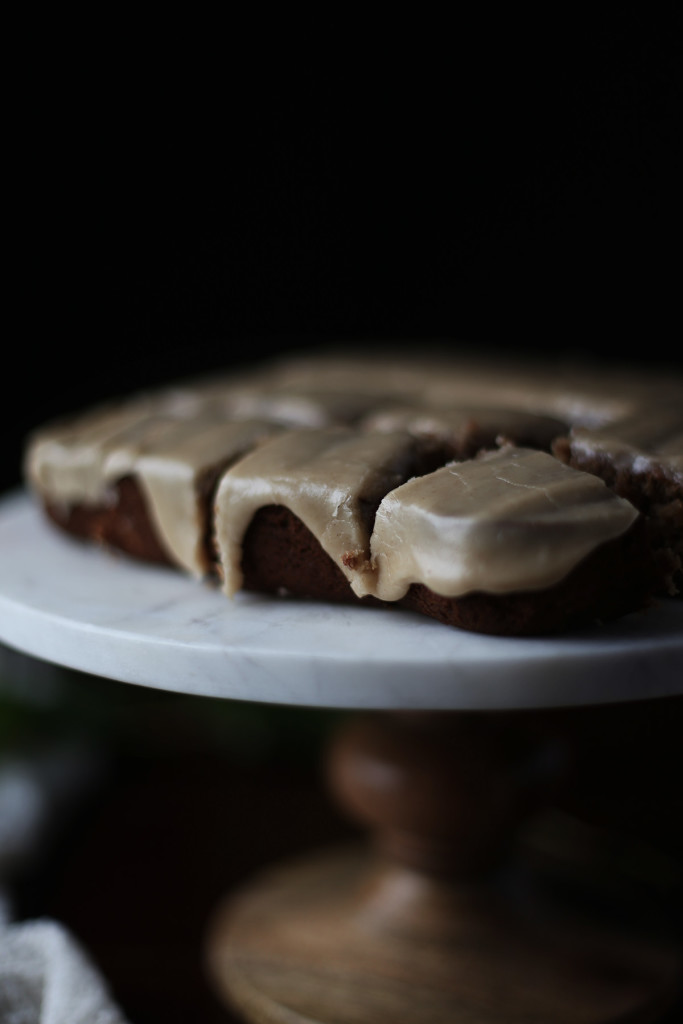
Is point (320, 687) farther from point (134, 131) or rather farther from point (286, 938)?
point (134, 131)

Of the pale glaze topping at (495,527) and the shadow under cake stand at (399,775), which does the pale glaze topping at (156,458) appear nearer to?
the shadow under cake stand at (399,775)

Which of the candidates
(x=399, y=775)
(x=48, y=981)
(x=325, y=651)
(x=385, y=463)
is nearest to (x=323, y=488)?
(x=385, y=463)

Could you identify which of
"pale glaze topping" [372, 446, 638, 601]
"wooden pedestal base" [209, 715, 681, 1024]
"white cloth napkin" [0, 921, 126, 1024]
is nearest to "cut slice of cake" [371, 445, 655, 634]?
"pale glaze topping" [372, 446, 638, 601]

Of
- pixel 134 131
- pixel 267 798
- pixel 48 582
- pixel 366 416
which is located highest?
pixel 134 131

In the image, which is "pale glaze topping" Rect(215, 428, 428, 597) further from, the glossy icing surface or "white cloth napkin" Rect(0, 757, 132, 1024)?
"white cloth napkin" Rect(0, 757, 132, 1024)

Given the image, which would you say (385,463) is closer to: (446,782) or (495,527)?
(495,527)

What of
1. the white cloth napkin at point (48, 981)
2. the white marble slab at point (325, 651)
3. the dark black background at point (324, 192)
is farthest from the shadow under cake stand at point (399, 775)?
the dark black background at point (324, 192)

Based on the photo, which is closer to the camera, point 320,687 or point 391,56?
point 320,687

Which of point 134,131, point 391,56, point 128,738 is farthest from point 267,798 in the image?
point 391,56
